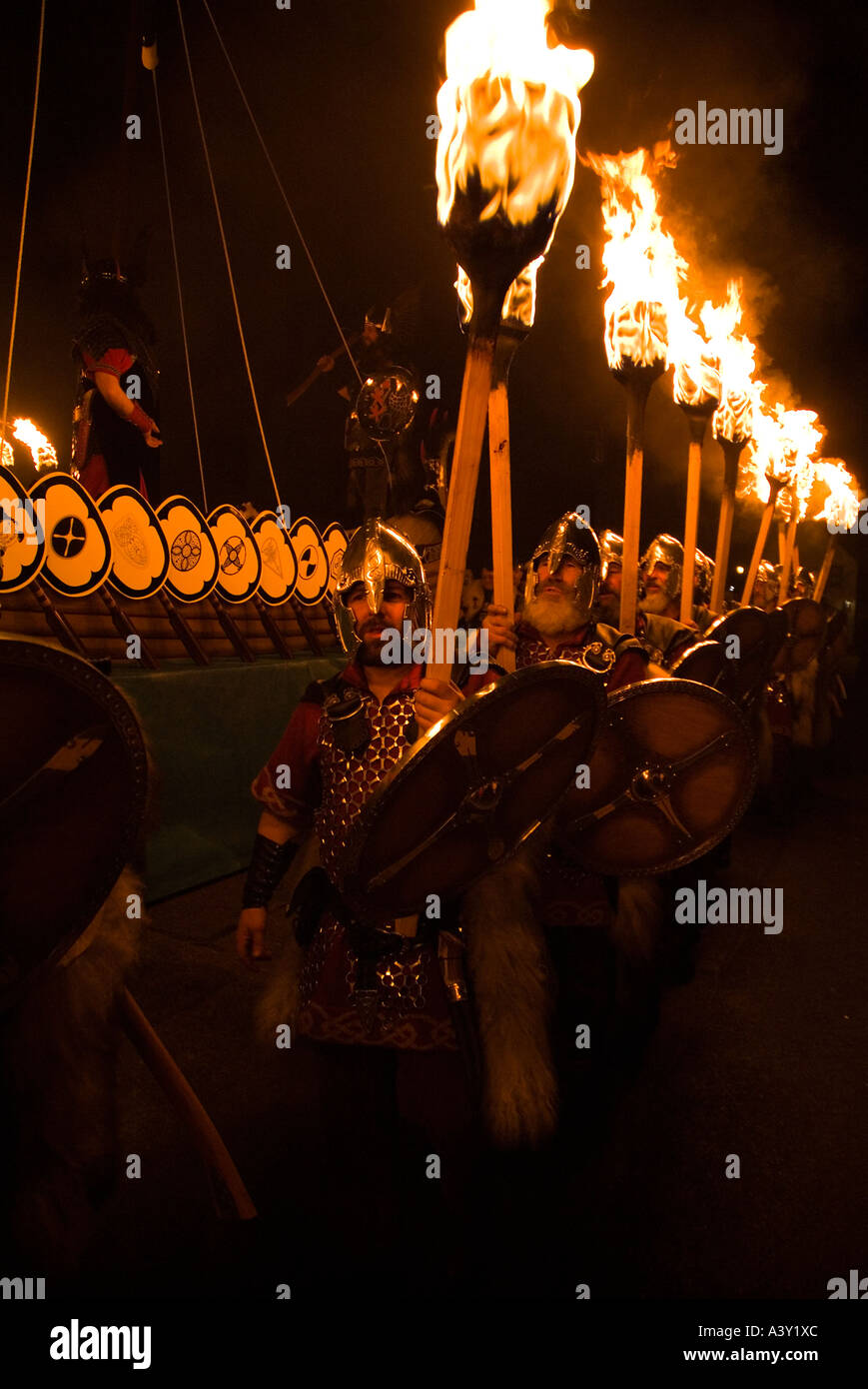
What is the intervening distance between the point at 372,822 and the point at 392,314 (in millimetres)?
8183

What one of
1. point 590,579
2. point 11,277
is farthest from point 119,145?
point 590,579

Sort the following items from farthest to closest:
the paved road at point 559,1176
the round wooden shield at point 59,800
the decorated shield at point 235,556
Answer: the decorated shield at point 235,556 → the paved road at point 559,1176 → the round wooden shield at point 59,800

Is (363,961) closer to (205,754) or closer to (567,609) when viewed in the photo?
(567,609)

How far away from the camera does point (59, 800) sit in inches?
53.4

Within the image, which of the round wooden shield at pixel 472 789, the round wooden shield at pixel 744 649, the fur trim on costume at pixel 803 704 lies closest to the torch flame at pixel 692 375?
the round wooden shield at pixel 744 649

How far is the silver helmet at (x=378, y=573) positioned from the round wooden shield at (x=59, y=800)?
1.19 metres

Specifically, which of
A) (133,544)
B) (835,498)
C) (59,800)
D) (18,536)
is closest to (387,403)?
(133,544)

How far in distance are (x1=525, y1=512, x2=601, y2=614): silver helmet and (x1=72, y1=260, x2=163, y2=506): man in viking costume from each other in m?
3.91

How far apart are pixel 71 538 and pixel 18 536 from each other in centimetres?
39

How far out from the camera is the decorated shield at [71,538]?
4.52m

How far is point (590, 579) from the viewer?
3666 mm

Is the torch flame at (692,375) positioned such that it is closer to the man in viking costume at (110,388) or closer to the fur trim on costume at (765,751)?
the fur trim on costume at (765,751)

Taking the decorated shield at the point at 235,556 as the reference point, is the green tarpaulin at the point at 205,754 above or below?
below
